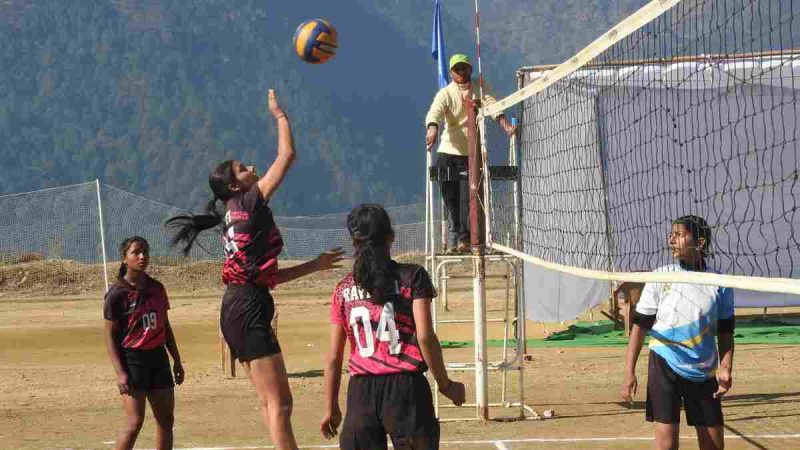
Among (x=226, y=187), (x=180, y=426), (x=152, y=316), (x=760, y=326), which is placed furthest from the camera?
(x=760, y=326)

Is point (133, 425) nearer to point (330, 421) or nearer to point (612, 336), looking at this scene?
point (330, 421)

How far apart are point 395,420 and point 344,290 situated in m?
0.63

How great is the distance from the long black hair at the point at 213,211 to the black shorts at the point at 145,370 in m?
1.02

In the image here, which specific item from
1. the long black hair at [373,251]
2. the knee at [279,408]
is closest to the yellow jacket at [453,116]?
the knee at [279,408]

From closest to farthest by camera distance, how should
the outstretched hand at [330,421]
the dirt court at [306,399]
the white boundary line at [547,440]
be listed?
1. the outstretched hand at [330,421]
2. the white boundary line at [547,440]
3. the dirt court at [306,399]

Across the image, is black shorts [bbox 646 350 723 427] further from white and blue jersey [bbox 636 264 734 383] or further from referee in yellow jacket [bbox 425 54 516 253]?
referee in yellow jacket [bbox 425 54 516 253]

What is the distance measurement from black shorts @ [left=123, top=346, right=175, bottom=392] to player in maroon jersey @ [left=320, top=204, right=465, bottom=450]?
2.51m

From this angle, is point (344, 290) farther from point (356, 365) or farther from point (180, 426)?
point (180, 426)

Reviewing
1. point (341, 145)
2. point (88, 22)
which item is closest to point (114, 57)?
point (88, 22)

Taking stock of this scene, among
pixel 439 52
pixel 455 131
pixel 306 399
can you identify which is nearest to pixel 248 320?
pixel 455 131

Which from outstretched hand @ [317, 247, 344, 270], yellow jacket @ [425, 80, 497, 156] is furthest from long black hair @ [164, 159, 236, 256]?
yellow jacket @ [425, 80, 497, 156]

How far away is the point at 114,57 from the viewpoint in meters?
65.9

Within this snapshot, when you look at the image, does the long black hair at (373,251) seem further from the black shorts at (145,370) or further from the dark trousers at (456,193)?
the dark trousers at (456,193)

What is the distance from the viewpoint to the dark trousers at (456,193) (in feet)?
35.4
